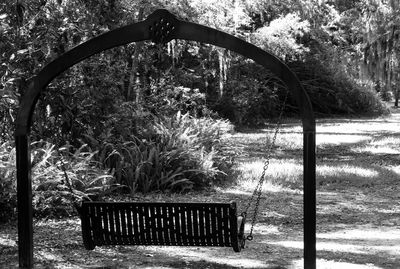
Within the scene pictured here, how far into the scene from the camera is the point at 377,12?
19.9 meters

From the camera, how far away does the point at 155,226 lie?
6.22m

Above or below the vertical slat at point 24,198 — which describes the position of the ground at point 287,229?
below

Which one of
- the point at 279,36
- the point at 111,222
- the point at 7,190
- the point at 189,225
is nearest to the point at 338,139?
the point at 279,36

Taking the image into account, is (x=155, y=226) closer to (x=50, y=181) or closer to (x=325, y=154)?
(x=50, y=181)

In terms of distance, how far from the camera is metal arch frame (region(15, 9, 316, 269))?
5.29m

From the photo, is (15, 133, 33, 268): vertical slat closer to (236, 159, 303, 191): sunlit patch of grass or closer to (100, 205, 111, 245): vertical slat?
(100, 205, 111, 245): vertical slat

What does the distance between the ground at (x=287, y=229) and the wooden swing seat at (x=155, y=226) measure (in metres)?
0.21

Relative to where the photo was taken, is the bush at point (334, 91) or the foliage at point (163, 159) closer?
the foliage at point (163, 159)

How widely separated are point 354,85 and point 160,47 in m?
23.6

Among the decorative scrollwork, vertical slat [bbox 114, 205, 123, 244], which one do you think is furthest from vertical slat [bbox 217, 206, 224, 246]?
the decorative scrollwork

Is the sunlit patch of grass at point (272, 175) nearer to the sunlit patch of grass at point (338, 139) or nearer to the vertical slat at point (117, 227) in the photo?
the vertical slat at point (117, 227)

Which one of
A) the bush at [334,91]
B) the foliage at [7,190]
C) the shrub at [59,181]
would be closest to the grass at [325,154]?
the bush at [334,91]

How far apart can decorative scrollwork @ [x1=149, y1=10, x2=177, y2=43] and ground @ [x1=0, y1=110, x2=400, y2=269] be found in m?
2.08

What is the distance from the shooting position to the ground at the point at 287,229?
6.27 meters
